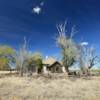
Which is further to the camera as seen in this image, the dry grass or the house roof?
the house roof

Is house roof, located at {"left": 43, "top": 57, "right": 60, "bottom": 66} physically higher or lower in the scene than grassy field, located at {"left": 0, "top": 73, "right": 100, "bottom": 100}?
higher

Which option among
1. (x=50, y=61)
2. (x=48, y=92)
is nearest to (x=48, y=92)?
(x=48, y=92)

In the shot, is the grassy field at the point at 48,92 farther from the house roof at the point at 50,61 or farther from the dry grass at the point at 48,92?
the house roof at the point at 50,61

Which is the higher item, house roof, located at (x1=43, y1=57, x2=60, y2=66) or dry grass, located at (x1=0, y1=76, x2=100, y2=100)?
house roof, located at (x1=43, y1=57, x2=60, y2=66)

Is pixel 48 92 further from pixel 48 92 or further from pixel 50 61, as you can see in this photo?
pixel 50 61

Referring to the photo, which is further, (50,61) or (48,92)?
(50,61)

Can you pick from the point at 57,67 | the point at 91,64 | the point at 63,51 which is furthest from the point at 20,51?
the point at 57,67

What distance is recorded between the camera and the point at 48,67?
193ft

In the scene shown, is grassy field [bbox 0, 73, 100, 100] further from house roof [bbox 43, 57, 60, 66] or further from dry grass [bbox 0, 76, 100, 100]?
house roof [bbox 43, 57, 60, 66]

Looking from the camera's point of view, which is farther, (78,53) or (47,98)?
(78,53)

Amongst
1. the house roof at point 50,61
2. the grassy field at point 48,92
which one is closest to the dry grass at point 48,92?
the grassy field at point 48,92


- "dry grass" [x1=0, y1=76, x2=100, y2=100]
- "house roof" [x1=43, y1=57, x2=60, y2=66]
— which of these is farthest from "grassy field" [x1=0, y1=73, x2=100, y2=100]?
"house roof" [x1=43, y1=57, x2=60, y2=66]

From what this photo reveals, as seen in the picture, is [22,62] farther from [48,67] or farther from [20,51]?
[48,67]

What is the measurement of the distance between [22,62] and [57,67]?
20259 millimetres
